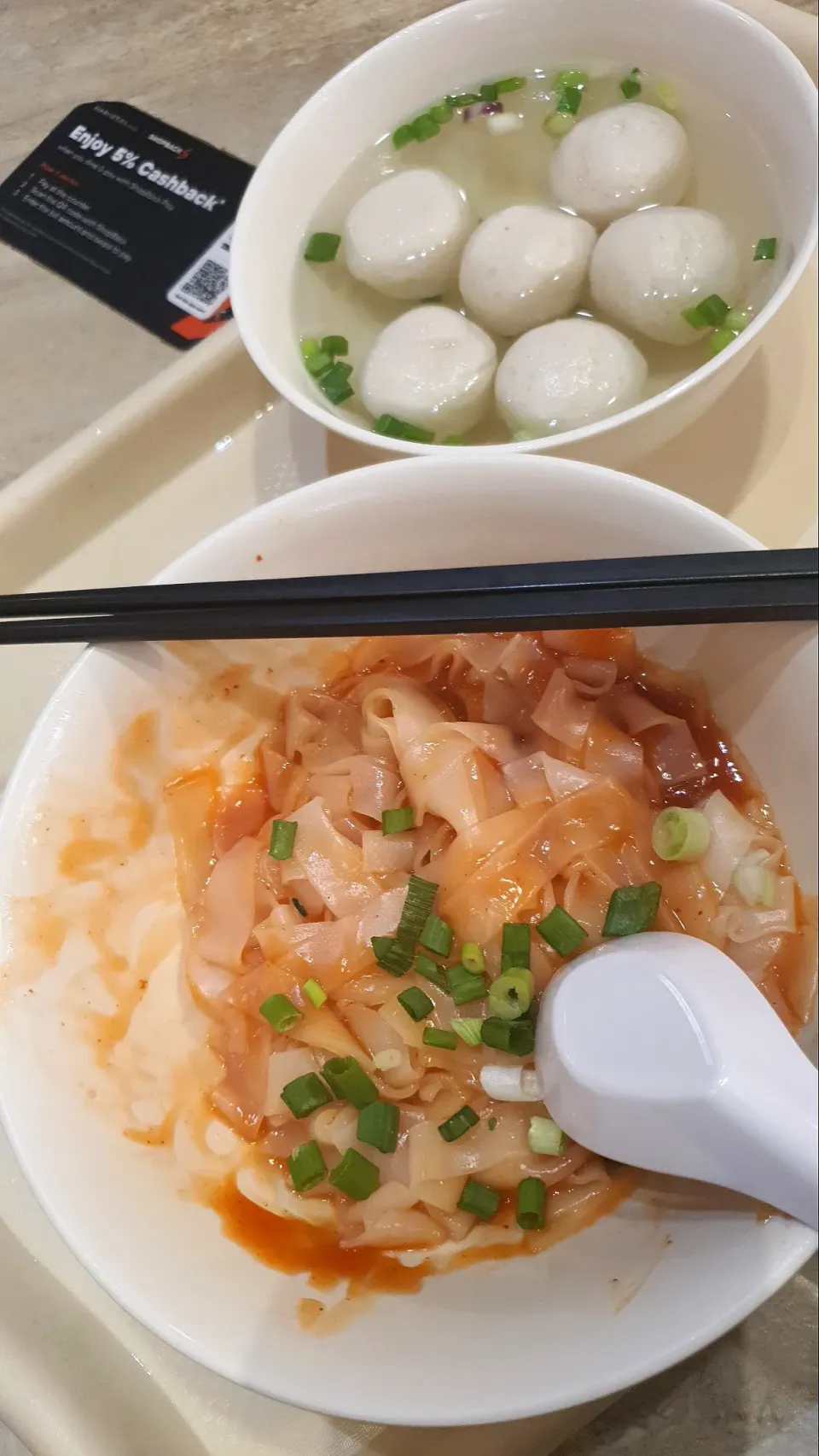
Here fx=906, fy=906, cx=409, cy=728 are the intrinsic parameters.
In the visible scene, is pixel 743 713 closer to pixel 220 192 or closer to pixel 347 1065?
pixel 347 1065

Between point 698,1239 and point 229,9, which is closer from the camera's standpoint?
point 698,1239

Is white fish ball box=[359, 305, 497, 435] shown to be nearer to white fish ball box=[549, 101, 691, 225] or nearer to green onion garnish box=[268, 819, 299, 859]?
white fish ball box=[549, 101, 691, 225]

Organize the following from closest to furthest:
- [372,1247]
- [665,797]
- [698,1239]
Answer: [698,1239] → [372,1247] → [665,797]

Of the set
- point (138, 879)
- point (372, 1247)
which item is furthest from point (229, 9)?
point (372, 1247)

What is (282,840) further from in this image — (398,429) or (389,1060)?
(398,429)

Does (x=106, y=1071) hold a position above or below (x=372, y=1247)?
above

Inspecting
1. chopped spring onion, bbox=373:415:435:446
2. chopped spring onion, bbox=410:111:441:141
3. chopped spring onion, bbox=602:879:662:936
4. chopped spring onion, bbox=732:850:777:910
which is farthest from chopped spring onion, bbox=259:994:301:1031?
chopped spring onion, bbox=410:111:441:141

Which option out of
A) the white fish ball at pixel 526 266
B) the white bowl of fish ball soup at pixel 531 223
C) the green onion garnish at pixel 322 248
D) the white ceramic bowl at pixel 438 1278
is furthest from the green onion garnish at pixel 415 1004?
the green onion garnish at pixel 322 248

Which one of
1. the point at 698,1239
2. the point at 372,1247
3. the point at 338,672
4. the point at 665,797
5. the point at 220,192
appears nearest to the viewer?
the point at 698,1239
